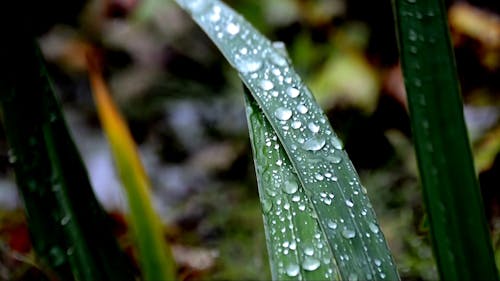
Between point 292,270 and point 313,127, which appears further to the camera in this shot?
point 313,127

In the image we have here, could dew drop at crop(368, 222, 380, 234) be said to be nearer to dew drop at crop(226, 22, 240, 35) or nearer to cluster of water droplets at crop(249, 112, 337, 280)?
cluster of water droplets at crop(249, 112, 337, 280)

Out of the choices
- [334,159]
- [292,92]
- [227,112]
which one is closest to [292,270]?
[334,159]

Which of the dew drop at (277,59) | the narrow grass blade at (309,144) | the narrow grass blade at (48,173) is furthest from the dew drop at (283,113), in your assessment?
the narrow grass blade at (48,173)

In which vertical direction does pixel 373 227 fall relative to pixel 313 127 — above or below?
below

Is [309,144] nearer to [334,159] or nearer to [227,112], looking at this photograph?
[334,159]

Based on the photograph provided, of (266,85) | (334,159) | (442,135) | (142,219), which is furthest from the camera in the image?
(142,219)

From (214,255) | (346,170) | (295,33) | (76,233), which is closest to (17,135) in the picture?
(76,233)

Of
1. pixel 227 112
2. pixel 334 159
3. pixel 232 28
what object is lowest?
pixel 334 159

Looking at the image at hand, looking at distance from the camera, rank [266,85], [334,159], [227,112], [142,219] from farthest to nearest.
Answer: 1. [227,112]
2. [142,219]
3. [266,85]
4. [334,159]
